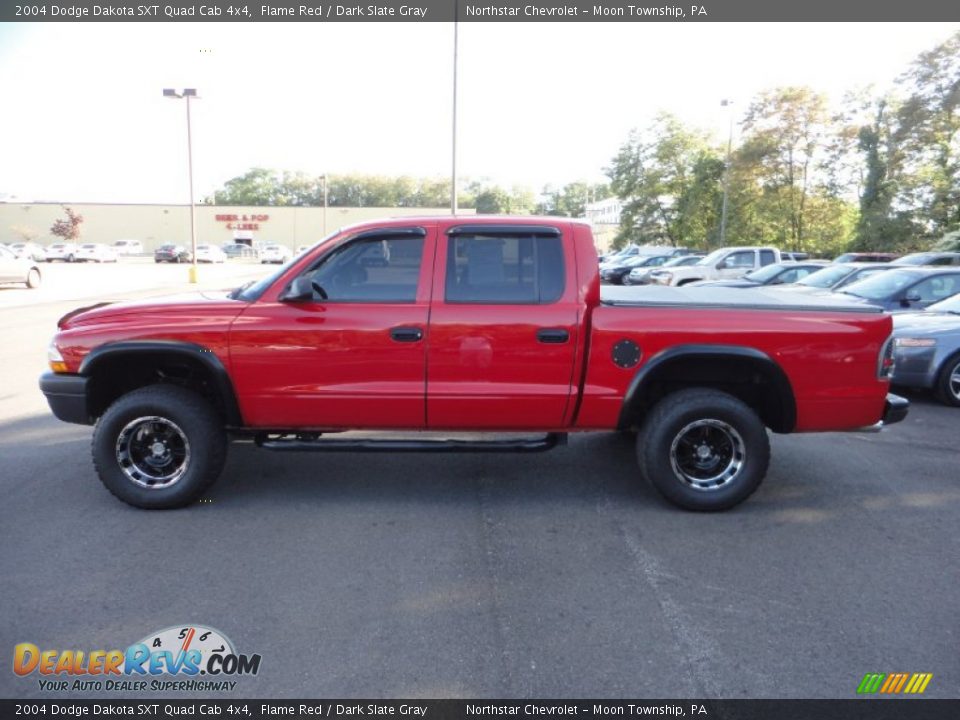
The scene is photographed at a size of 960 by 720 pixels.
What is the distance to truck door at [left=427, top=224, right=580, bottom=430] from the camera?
14.5 ft

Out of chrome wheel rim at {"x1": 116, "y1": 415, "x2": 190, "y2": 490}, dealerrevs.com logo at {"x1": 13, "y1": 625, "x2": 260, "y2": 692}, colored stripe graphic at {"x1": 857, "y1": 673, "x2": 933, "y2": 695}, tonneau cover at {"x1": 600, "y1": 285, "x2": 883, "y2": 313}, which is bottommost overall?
dealerrevs.com logo at {"x1": 13, "y1": 625, "x2": 260, "y2": 692}

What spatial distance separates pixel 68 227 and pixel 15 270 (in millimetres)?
65053

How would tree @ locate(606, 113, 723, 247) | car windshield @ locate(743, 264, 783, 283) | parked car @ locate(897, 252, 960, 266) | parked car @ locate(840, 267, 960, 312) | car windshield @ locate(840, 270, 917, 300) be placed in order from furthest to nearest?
tree @ locate(606, 113, 723, 247)
parked car @ locate(897, 252, 960, 266)
car windshield @ locate(743, 264, 783, 283)
car windshield @ locate(840, 270, 917, 300)
parked car @ locate(840, 267, 960, 312)

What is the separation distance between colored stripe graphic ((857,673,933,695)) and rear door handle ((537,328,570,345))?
2.38m

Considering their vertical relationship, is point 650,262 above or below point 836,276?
above

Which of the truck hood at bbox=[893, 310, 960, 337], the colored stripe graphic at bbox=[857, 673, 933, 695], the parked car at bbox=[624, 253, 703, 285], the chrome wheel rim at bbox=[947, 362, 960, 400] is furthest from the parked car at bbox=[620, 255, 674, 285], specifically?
the colored stripe graphic at bbox=[857, 673, 933, 695]

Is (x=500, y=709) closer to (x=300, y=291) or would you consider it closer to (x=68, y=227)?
(x=300, y=291)

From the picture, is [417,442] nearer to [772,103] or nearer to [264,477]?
[264,477]

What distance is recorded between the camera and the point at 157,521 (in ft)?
14.5

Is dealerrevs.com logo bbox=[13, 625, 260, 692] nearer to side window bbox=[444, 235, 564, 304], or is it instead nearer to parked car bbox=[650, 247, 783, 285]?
side window bbox=[444, 235, 564, 304]

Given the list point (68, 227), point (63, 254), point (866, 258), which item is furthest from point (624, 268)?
point (68, 227)

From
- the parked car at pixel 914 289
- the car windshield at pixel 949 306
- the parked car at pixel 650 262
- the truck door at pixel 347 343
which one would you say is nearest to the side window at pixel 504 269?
the truck door at pixel 347 343

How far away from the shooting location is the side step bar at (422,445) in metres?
4.61

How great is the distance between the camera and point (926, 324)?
8133 millimetres
